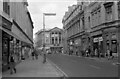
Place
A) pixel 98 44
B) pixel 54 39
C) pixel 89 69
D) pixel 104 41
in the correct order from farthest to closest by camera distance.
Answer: pixel 54 39
pixel 98 44
pixel 104 41
pixel 89 69

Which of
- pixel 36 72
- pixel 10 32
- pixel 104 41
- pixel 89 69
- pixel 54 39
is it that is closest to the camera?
pixel 36 72

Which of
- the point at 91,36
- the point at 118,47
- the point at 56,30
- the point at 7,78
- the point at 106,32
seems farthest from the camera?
the point at 56,30

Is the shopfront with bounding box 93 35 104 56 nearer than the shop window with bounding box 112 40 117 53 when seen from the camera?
No

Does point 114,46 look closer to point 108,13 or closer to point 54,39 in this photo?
point 108,13

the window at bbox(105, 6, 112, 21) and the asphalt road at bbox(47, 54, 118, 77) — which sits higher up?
the window at bbox(105, 6, 112, 21)

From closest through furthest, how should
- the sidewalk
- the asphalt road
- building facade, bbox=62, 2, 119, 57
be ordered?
the sidewalk → the asphalt road → building facade, bbox=62, 2, 119, 57

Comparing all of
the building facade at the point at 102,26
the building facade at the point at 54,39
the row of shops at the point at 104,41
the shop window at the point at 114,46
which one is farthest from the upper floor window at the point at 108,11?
the building facade at the point at 54,39

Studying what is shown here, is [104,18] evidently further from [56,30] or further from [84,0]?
[56,30]

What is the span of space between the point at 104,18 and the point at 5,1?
2570 cm

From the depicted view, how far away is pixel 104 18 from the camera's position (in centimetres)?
4306

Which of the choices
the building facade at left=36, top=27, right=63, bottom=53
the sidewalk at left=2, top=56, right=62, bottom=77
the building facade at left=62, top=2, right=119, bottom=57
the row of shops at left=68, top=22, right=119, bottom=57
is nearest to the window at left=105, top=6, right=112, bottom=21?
the building facade at left=62, top=2, right=119, bottom=57

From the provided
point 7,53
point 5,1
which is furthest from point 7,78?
point 5,1

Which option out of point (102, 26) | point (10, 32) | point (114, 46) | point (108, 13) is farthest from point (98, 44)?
point (10, 32)

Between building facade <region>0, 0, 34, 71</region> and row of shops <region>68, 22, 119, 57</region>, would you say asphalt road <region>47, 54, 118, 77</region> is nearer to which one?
building facade <region>0, 0, 34, 71</region>
